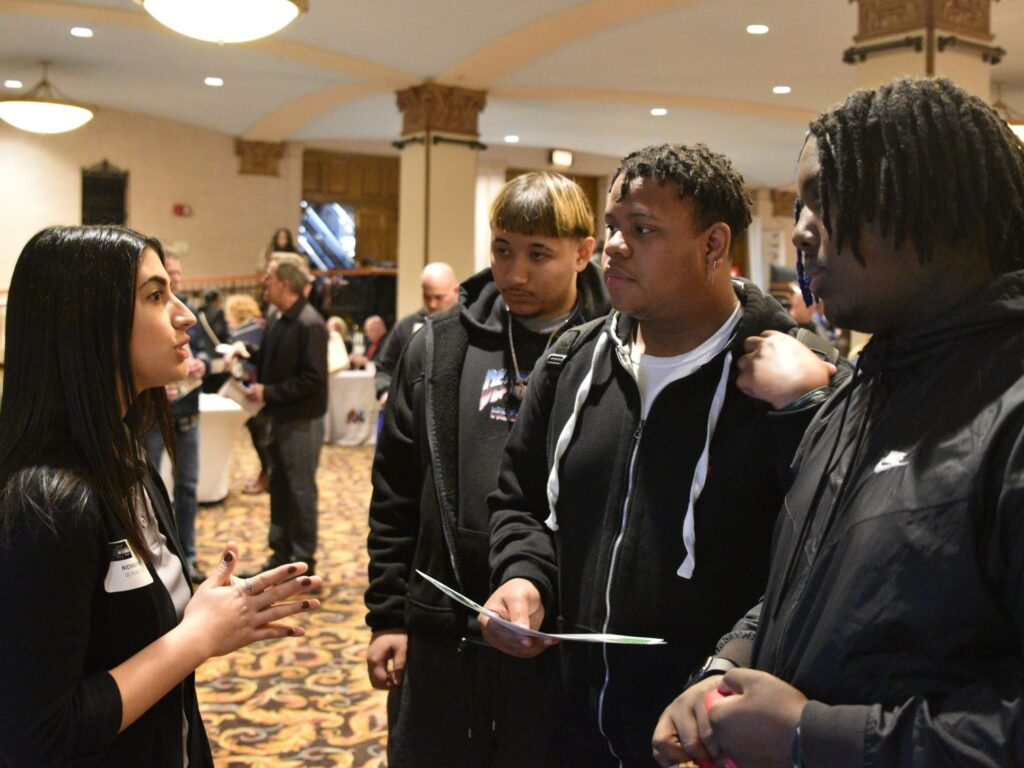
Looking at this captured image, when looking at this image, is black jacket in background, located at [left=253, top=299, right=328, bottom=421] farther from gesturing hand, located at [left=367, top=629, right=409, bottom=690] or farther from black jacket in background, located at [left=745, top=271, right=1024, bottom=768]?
black jacket in background, located at [left=745, top=271, right=1024, bottom=768]

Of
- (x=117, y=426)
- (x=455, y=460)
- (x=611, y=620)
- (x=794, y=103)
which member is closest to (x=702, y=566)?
(x=611, y=620)

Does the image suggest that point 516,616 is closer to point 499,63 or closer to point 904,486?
point 904,486

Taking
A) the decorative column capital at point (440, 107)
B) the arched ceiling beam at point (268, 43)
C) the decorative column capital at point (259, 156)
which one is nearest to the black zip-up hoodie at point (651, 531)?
the arched ceiling beam at point (268, 43)

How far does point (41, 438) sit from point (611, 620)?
877 millimetres

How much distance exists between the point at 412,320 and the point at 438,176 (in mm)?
5961

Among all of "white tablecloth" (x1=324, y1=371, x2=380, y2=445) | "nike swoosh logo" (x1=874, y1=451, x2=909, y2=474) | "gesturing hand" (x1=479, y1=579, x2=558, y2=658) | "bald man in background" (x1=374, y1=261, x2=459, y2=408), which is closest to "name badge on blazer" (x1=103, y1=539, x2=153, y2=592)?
"gesturing hand" (x1=479, y1=579, x2=558, y2=658)

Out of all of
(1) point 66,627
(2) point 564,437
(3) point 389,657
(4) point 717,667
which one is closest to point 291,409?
(3) point 389,657

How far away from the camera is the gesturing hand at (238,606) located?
1.49 meters

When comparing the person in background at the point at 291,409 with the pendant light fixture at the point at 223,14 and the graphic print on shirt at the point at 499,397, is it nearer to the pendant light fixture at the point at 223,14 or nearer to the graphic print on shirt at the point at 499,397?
the pendant light fixture at the point at 223,14

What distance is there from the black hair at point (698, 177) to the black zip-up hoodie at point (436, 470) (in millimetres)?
585

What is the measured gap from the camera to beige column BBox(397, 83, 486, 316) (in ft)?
36.4

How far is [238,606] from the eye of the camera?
154 cm

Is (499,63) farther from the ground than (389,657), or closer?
farther from the ground

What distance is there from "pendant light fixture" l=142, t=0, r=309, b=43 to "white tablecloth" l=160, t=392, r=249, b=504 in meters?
2.47
